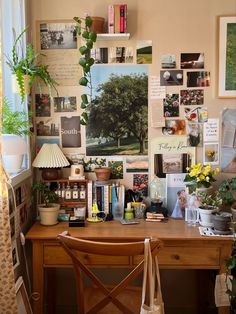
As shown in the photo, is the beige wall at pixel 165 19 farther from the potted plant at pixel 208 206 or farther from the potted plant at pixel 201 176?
the potted plant at pixel 208 206

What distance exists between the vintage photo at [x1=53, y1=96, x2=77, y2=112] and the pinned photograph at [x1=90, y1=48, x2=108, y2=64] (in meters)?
0.31

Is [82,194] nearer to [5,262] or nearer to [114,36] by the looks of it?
[5,262]

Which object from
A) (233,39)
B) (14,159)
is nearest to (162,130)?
(233,39)

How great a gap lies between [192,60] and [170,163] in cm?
72

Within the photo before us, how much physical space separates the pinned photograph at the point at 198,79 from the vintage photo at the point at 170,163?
49 centimetres

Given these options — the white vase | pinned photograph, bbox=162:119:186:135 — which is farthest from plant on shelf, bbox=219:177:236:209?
pinned photograph, bbox=162:119:186:135

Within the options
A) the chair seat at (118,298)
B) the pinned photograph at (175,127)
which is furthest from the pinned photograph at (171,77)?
the chair seat at (118,298)

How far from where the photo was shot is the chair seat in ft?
5.82

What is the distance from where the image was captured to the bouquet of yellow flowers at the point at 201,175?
7.23 feet

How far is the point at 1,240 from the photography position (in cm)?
148

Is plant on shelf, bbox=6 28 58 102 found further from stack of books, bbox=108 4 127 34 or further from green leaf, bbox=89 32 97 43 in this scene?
stack of books, bbox=108 4 127 34

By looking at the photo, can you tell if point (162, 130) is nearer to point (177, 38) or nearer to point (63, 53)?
point (177, 38)

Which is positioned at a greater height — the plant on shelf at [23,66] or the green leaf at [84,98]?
the plant on shelf at [23,66]

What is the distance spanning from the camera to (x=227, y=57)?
2.29 m
